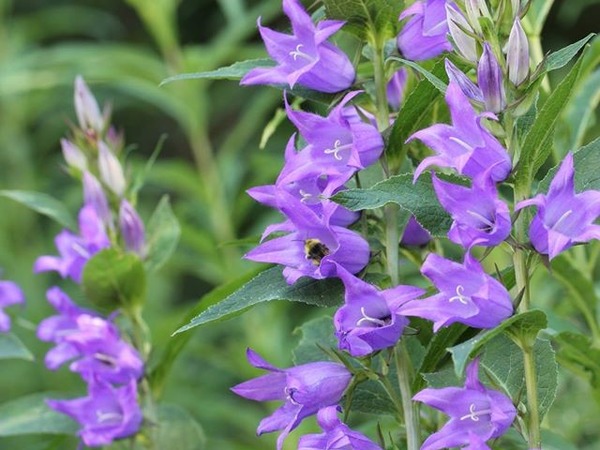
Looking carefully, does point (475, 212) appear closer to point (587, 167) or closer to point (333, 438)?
point (587, 167)

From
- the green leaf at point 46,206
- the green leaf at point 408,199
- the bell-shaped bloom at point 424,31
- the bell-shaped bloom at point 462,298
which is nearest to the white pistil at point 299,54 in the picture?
the bell-shaped bloom at point 424,31

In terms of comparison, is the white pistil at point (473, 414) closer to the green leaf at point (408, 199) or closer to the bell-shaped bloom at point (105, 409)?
the green leaf at point (408, 199)

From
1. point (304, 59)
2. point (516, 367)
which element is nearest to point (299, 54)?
point (304, 59)

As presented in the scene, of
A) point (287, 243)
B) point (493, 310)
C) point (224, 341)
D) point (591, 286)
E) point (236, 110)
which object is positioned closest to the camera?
point (493, 310)

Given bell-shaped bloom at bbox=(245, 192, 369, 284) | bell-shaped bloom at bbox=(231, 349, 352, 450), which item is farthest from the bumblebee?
bell-shaped bloom at bbox=(231, 349, 352, 450)

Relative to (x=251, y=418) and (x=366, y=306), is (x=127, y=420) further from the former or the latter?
(x=251, y=418)

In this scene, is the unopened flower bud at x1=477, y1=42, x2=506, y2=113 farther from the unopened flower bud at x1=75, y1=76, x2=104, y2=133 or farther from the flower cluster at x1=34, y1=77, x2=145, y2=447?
the unopened flower bud at x1=75, y1=76, x2=104, y2=133

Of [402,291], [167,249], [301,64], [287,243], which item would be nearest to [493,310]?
[402,291]
